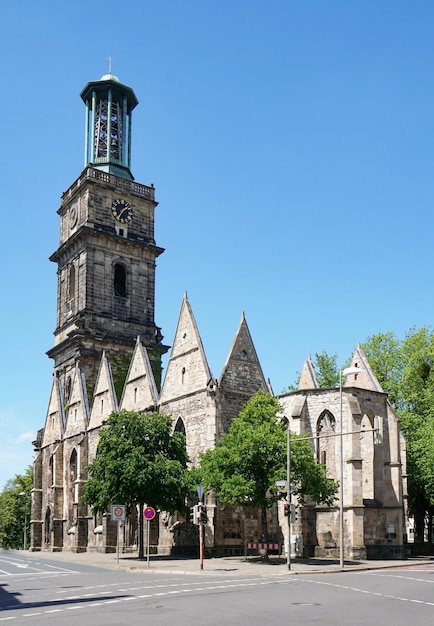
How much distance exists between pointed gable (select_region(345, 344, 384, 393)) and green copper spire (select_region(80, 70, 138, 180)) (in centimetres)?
3357

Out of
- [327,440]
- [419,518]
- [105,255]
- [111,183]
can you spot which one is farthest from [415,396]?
[111,183]

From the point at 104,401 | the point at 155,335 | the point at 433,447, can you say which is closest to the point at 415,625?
the point at 433,447

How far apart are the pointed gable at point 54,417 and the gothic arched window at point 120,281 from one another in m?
9.45

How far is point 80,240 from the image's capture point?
2579 inches

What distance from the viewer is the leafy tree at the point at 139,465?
37000 mm

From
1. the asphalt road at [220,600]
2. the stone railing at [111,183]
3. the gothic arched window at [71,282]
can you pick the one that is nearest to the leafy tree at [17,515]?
the gothic arched window at [71,282]

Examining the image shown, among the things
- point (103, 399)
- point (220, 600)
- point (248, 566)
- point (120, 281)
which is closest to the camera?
point (220, 600)

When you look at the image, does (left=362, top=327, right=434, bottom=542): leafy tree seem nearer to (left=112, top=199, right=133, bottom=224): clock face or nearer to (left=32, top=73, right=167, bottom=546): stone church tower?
(left=32, top=73, right=167, bottom=546): stone church tower

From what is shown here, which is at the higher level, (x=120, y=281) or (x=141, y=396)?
(x=120, y=281)

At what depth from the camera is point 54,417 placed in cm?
6444

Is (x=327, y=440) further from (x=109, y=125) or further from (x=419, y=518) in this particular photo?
(x=109, y=125)

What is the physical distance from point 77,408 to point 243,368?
2129cm

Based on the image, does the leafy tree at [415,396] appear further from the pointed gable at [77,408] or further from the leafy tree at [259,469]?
the pointed gable at [77,408]

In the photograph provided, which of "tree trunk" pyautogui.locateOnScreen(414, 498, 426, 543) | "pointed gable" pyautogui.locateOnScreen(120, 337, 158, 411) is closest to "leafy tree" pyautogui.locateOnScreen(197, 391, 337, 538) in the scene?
"pointed gable" pyautogui.locateOnScreen(120, 337, 158, 411)
